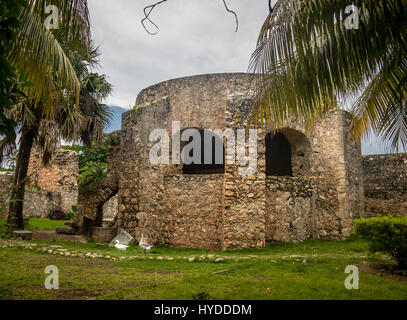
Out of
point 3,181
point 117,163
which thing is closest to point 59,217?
point 3,181

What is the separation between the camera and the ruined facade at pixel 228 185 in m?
9.09

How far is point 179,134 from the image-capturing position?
37.9 feet

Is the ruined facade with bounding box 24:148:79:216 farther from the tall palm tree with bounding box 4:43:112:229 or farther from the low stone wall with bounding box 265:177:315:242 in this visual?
the low stone wall with bounding box 265:177:315:242

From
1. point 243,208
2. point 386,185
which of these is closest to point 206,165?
point 243,208

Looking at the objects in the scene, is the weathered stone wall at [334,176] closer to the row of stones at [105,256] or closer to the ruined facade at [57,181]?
the row of stones at [105,256]

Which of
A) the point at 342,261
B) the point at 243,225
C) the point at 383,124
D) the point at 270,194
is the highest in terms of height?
the point at 383,124

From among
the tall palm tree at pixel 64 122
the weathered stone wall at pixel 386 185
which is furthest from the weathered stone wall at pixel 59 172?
the weathered stone wall at pixel 386 185

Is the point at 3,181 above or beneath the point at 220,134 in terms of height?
beneath

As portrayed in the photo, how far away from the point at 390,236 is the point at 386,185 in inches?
314

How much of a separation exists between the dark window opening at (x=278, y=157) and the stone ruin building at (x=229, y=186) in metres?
1.06
